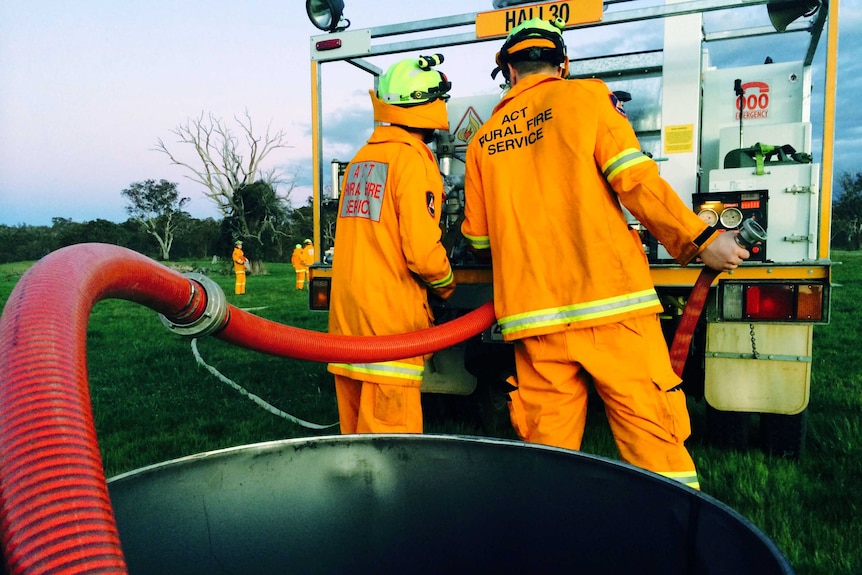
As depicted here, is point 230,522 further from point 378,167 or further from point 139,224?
point 139,224

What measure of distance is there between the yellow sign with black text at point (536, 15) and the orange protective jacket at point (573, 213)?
0.81 m

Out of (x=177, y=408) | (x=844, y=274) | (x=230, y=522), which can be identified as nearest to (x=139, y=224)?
(x=844, y=274)

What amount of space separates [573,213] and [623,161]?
24 centimetres

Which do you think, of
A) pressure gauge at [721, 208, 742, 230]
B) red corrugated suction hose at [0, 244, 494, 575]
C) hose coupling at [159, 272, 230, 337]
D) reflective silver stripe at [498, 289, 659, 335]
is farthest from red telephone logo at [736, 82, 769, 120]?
red corrugated suction hose at [0, 244, 494, 575]

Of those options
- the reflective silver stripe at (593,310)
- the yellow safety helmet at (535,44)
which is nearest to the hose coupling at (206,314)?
the reflective silver stripe at (593,310)

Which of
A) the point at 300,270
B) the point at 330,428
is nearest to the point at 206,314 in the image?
the point at 330,428

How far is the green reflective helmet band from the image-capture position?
283cm

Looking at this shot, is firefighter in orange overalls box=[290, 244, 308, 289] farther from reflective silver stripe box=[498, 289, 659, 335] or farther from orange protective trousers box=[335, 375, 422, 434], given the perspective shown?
reflective silver stripe box=[498, 289, 659, 335]

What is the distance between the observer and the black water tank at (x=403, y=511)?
124cm

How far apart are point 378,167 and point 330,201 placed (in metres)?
1.14

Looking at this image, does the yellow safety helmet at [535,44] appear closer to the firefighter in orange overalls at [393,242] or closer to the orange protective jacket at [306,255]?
the firefighter in orange overalls at [393,242]

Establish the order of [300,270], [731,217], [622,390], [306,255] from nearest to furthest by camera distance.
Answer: [622,390] < [731,217] < [300,270] < [306,255]

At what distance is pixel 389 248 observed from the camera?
2807mm

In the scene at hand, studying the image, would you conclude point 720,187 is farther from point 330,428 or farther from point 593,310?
point 330,428
